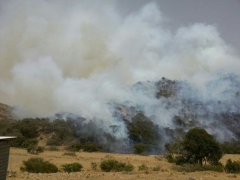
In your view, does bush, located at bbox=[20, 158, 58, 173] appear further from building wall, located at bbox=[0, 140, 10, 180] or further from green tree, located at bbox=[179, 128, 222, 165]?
green tree, located at bbox=[179, 128, 222, 165]

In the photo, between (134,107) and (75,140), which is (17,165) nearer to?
(75,140)

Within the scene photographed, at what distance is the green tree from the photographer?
2761cm

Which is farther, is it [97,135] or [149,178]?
[97,135]

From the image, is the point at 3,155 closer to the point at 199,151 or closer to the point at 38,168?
the point at 38,168

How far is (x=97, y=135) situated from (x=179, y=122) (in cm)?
2805

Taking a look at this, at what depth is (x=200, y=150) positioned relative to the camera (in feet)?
90.5

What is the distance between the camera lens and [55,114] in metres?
70.7

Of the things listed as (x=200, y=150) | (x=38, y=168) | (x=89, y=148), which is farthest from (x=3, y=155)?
(x=89, y=148)

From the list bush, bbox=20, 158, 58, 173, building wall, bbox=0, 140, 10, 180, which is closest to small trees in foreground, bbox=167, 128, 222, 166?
bush, bbox=20, 158, 58, 173

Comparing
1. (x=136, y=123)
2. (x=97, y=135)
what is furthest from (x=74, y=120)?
(x=136, y=123)

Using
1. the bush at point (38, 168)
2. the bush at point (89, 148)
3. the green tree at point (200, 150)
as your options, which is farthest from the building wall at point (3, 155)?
the bush at point (89, 148)

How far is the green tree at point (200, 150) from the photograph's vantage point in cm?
2761

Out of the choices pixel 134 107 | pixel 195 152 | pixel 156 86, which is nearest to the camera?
pixel 195 152

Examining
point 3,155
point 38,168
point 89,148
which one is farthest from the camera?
point 89,148
